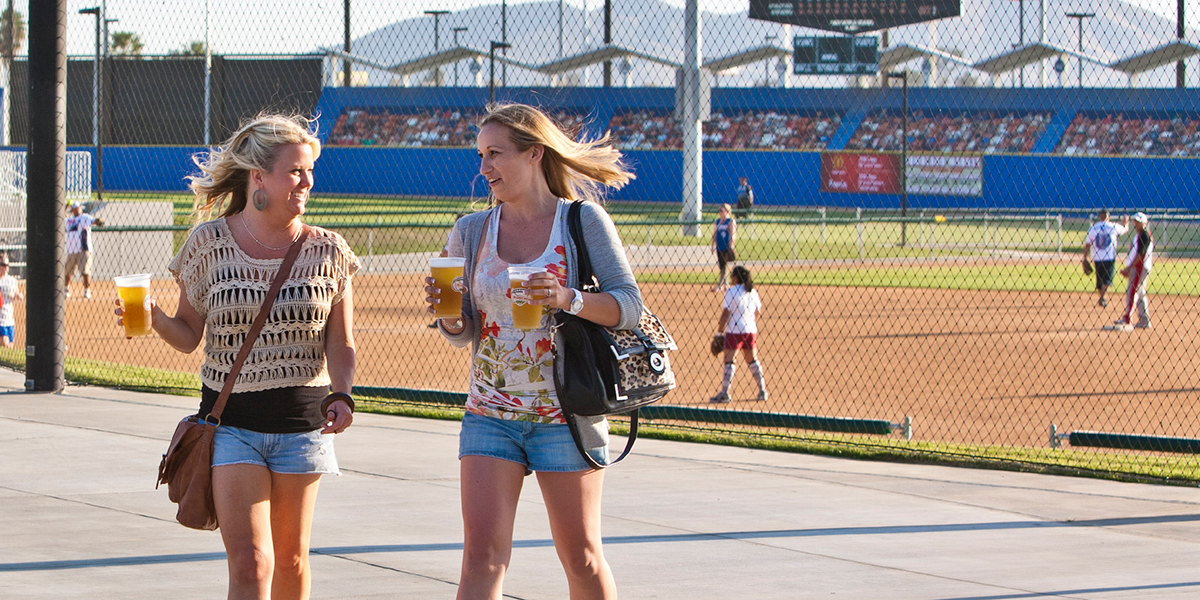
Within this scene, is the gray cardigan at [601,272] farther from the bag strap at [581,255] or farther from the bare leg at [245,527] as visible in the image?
the bare leg at [245,527]

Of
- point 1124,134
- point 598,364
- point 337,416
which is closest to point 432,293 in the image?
point 337,416

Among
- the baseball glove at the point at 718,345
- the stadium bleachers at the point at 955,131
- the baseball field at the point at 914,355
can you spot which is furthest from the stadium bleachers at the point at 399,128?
the baseball glove at the point at 718,345

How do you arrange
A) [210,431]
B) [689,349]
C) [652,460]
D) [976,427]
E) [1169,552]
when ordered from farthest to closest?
Result: [689,349] < [976,427] < [652,460] < [1169,552] < [210,431]

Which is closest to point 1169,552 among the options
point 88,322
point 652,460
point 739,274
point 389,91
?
point 652,460

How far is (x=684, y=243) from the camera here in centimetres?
2969

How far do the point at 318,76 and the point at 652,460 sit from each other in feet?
33.0

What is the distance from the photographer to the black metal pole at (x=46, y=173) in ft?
31.9

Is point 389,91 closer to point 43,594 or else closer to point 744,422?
point 744,422

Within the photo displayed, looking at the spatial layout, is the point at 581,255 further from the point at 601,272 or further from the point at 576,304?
the point at 576,304

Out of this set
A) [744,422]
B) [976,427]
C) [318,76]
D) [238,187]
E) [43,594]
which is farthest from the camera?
[318,76]

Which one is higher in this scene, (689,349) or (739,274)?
(739,274)

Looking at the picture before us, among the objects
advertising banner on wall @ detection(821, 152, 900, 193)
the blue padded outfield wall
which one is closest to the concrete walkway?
the blue padded outfield wall

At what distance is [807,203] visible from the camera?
42281 mm

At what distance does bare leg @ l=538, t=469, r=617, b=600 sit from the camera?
3.58 metres
